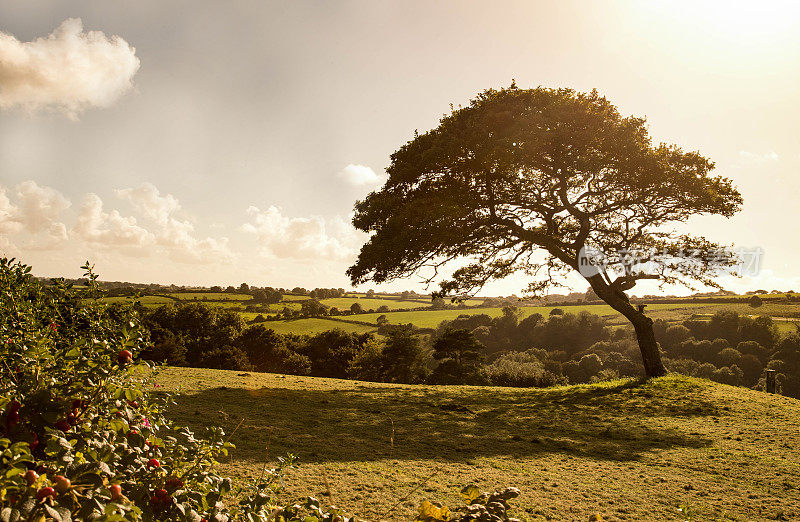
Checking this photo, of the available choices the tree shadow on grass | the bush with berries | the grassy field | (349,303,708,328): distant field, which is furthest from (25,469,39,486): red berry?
(349,303,708,328): distant field

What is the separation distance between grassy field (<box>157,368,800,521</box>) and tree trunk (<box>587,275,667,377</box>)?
3.00 m

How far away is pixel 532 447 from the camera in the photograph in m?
7.72

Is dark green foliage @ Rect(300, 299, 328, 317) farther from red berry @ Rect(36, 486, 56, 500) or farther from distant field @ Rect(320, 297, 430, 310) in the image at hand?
red berry @ Rect(36, 486, 56, 500)

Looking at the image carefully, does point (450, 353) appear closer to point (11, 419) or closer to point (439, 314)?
point (11, 419)

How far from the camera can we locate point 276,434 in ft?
23.2

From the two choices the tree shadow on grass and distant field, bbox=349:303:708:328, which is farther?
distant field, bbox=349:303:708:328

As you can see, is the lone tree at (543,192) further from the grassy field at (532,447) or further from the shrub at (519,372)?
the shrub at (519,372)

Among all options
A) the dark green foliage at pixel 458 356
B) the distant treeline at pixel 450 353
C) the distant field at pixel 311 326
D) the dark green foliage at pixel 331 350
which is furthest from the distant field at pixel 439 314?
the dark green foliage at pixel 458 356

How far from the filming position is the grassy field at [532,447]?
197 inches

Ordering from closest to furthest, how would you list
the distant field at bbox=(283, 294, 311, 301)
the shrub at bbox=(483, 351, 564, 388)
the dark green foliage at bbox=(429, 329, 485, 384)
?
1. the shrub at bbox=(483, 351, 564, 388)
2. the dark green foliage at bbox=(429, 329, 485, 384)
3. the distant field at bbox=(283, 294, 311, 301)

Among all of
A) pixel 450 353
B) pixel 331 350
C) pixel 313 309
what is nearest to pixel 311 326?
pixel 313 309

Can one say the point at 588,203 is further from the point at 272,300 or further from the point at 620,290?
the point at 272,300

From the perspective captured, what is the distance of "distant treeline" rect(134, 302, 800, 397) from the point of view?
3672cm

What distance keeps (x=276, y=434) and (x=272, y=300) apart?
73585 mm
